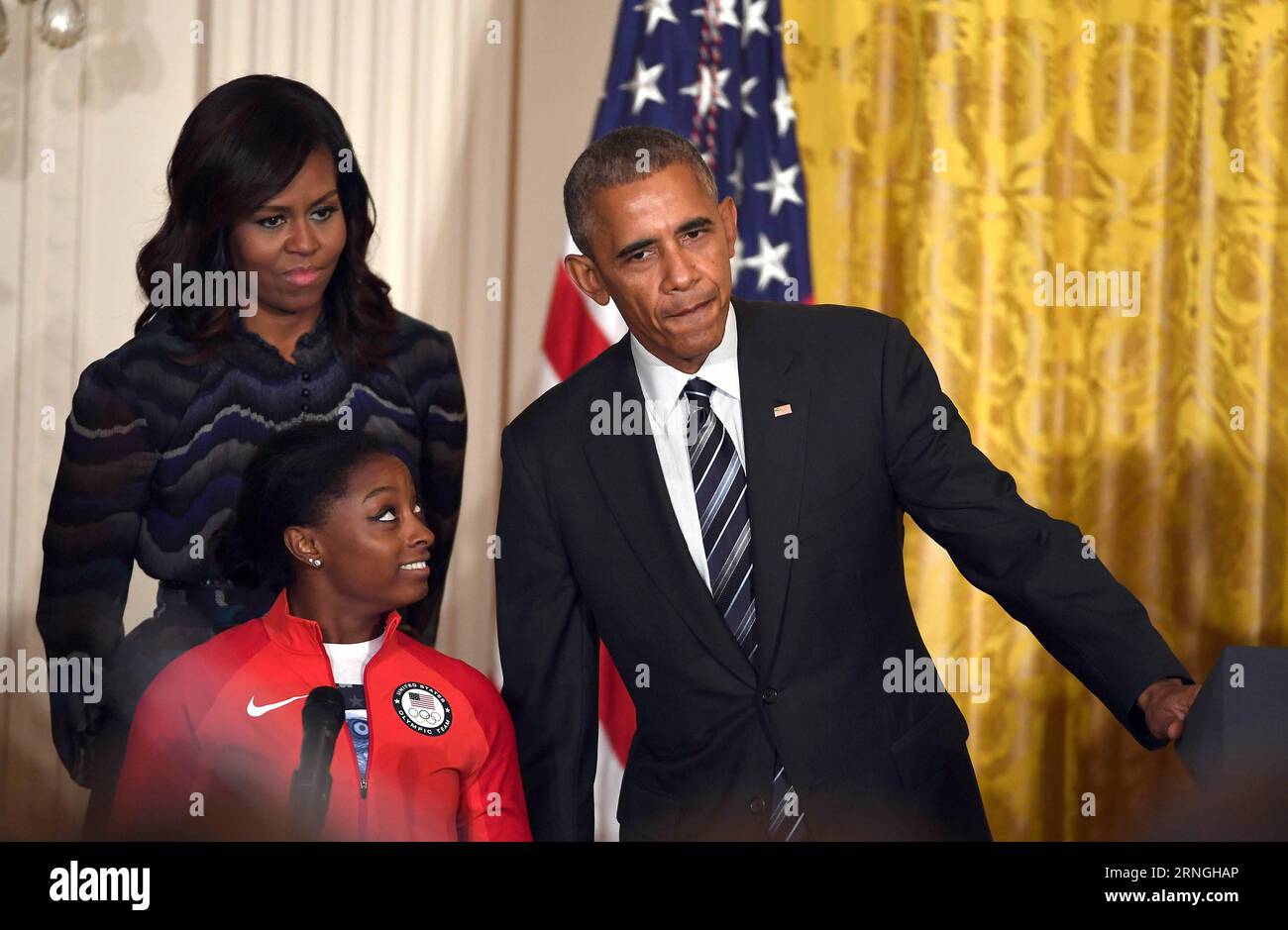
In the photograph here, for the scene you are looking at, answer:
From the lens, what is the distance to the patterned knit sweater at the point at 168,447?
126 inches

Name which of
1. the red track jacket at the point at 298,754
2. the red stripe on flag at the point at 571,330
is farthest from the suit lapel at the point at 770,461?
the red stripe on flag at the point at 571,330

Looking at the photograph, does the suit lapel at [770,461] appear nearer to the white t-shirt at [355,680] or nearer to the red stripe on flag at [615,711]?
the white t-shirt at [355,680]

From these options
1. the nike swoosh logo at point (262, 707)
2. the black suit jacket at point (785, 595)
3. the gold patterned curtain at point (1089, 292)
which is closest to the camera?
the black suit jacket at point (785, 595)

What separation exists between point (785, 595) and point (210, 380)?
1608 mm

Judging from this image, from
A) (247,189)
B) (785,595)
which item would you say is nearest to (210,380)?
(247,189)

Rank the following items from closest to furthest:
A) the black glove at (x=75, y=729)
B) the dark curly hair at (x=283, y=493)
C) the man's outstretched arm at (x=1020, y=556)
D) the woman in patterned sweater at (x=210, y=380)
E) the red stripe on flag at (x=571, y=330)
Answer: the man's outstretched arm at (x=1020, y=556) → the dark curly hair at (x=283, y=493) → the woman in patterned sweater at (x=210, y=380) → the black glove at (x=75, y=729) → the red stripe on flag at (x=571, y=330)

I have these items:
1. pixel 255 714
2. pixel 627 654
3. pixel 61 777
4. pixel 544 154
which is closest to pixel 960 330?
pixel 544 154

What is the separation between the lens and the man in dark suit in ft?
7.70

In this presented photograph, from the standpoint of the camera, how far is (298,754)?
254 centimetres

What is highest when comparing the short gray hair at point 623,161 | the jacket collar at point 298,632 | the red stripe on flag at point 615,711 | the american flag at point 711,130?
the american flag at point 711,130

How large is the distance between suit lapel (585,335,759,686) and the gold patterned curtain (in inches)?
Answer: 76.0

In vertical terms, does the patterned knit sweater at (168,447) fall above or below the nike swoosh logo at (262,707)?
above

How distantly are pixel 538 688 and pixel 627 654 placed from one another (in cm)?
17

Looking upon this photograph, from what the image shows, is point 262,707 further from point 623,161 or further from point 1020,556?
point 1020,556
